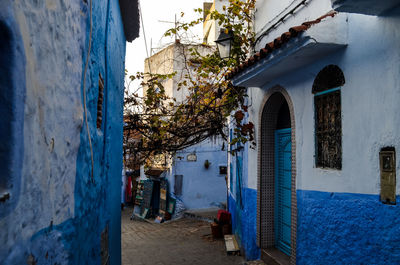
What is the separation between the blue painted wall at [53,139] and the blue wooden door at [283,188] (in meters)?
3.53

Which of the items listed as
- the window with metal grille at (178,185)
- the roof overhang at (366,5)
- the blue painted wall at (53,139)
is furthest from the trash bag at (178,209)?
the roof overhang at (366,5)

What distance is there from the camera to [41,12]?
68.6 inches

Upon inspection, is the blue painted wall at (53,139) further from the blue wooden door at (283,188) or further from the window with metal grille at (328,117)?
the blue wooden door at (283,188)

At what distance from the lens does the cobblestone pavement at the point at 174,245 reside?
8.15 metres

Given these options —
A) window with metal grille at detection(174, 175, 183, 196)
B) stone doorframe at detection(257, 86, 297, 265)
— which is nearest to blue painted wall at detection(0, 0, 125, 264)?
stone doorframe at detection(257, 86, 297, 265)

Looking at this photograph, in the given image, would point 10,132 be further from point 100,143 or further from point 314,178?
point 314,178

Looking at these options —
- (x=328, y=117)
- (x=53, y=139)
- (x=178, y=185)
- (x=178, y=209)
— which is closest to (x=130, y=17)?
(x=328, y=117)

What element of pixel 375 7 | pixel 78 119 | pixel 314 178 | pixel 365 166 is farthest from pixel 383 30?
pixel 78 119

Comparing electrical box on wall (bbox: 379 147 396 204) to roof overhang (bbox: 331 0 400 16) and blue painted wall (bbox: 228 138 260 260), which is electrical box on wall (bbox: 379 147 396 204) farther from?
blue painted wall (bbox: 228 138 260 260)

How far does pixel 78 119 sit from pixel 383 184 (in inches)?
116

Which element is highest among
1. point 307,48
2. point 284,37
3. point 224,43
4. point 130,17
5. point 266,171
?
point 130,17

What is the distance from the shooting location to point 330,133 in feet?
13.2

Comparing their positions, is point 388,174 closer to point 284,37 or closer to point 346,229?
point 346,229

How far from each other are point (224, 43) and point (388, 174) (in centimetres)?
446
